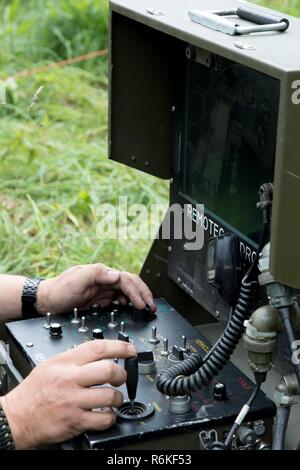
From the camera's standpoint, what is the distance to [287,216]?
74.9 inches

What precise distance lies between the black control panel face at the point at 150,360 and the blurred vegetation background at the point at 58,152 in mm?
1159

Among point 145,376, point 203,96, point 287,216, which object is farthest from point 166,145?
point 287,216

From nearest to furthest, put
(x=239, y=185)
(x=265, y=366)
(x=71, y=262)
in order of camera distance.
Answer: (x=265, y=366), (x=239, y=185), (x=71, y=262)

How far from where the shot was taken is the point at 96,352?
7.07 ft

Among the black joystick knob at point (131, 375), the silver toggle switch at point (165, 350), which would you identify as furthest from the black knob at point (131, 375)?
the silver toggle switch at point (165, 350)

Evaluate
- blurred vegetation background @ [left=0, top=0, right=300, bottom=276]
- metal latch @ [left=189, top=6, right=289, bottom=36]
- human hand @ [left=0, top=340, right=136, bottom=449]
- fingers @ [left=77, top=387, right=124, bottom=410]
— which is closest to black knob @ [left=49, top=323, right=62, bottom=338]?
human hand @ [left=0, top=340, right=136, bottom=449]

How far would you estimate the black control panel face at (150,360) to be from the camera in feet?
6.98

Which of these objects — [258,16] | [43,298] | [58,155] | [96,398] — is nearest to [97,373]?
[96,398]

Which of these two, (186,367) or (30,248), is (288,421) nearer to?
(186,367)

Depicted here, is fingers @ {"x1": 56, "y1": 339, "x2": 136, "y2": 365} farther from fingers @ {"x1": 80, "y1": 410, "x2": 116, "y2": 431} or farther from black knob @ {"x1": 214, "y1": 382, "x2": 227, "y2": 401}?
black knob @ {"x1": 214, "y1": 382, "x2": 227, "y2": 401}

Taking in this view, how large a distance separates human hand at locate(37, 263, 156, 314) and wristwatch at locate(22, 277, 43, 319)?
0.12 ft

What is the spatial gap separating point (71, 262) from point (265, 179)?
79.0 inches

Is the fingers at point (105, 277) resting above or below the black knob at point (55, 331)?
above

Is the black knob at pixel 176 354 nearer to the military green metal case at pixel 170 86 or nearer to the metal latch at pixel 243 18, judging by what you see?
the military green metal case at pixel 170 86
